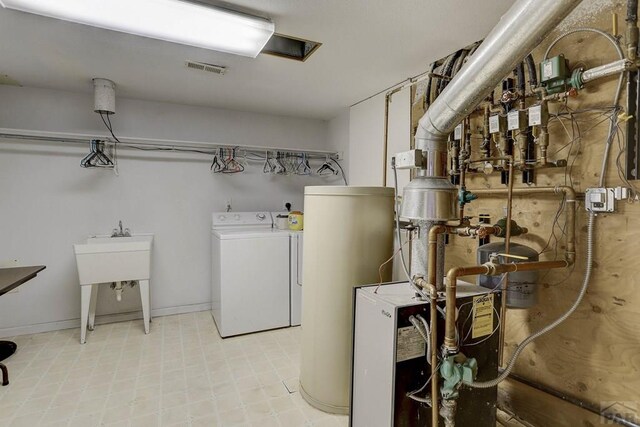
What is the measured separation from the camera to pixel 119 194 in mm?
3379

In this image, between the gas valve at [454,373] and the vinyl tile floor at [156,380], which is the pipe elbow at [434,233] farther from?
the vinyl tile floor at [156,380]

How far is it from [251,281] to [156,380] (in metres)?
1.08

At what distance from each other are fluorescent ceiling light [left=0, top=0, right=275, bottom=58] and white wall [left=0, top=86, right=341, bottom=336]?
1877 millimetres

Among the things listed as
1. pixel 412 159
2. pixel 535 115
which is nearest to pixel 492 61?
pixel 412 159

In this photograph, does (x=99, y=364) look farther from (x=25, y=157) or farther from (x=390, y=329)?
(x=390, y=329)

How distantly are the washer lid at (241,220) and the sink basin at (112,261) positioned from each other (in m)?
0.73

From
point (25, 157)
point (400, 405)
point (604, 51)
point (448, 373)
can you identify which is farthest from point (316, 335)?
point (25, 157)

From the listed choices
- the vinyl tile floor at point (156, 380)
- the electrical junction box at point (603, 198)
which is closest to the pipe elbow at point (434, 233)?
the electrical junction box at point (603, 198)

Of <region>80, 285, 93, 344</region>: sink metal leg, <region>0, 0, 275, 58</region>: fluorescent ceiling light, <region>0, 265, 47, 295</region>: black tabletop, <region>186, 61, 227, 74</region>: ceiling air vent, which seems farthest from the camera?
<region>80, 285, 93, 344</region>: sink metal leg

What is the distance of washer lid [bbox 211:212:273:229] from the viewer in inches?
142

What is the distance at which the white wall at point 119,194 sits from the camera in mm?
3057

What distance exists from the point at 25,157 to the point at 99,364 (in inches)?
79.2

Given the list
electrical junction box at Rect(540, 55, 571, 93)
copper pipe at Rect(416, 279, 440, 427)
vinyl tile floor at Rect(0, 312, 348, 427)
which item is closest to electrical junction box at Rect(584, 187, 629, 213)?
electrical junction box at Rect(540, 55, 571, 93)

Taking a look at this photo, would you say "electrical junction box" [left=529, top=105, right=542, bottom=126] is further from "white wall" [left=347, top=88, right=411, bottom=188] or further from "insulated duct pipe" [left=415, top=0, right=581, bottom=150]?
"white wall" [left=347, top=88, right=411, bottom=188]
